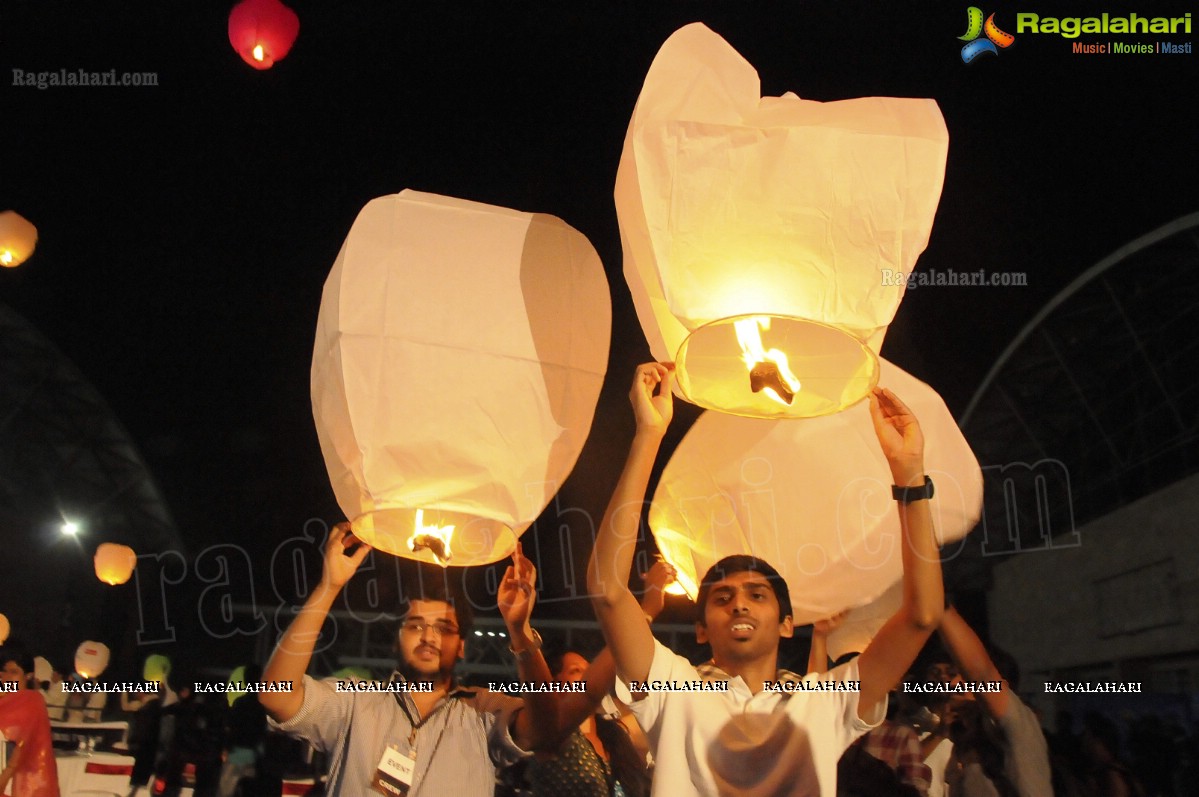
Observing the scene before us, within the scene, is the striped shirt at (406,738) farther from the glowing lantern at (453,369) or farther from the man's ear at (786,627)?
the man's ear at (786,627)

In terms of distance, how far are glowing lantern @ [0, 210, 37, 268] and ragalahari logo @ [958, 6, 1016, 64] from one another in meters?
3.44

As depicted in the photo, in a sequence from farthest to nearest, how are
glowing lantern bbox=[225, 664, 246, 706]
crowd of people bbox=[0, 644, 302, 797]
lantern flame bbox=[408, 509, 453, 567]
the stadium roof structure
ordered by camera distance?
1. the stadium roof structure
2. crowd of people bbox=[0, 644, 302, 797]
3. glowing lantern bbox=[225, 664, 246, 706]
4. lantern flame bbox=[408, 509, 453, 567]

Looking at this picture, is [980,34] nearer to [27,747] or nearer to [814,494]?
[814,494]

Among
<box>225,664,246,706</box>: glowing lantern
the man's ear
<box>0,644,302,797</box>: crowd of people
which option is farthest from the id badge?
<box>0,644,302,797</box>: crowd of people

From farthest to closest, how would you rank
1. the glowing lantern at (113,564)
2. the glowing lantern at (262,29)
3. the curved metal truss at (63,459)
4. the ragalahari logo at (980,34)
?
the curved metal truss at (63,459), the glowing lantern at (113,564), the ragalahari logo at (980,34), the glowing lantern at (262,29)

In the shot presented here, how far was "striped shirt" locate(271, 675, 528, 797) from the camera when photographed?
Answer: 1.92m

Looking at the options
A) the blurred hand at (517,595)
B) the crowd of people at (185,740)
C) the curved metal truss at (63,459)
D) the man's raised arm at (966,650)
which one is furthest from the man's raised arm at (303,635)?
the curved metal truss at (63,459)

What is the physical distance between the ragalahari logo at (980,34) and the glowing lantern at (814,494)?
4.55ft

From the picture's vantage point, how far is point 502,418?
1.67 meters

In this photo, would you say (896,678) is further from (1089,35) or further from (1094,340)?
(1094,340)

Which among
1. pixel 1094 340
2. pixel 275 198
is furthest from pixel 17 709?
pixel 1094 340

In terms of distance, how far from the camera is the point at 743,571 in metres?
1.78

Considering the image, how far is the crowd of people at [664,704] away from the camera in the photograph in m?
1.60

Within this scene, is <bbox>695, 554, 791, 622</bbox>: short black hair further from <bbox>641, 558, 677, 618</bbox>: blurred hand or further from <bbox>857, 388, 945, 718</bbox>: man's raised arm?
<bbox>641, 558, 677, 618</bbox>: blurred hand
